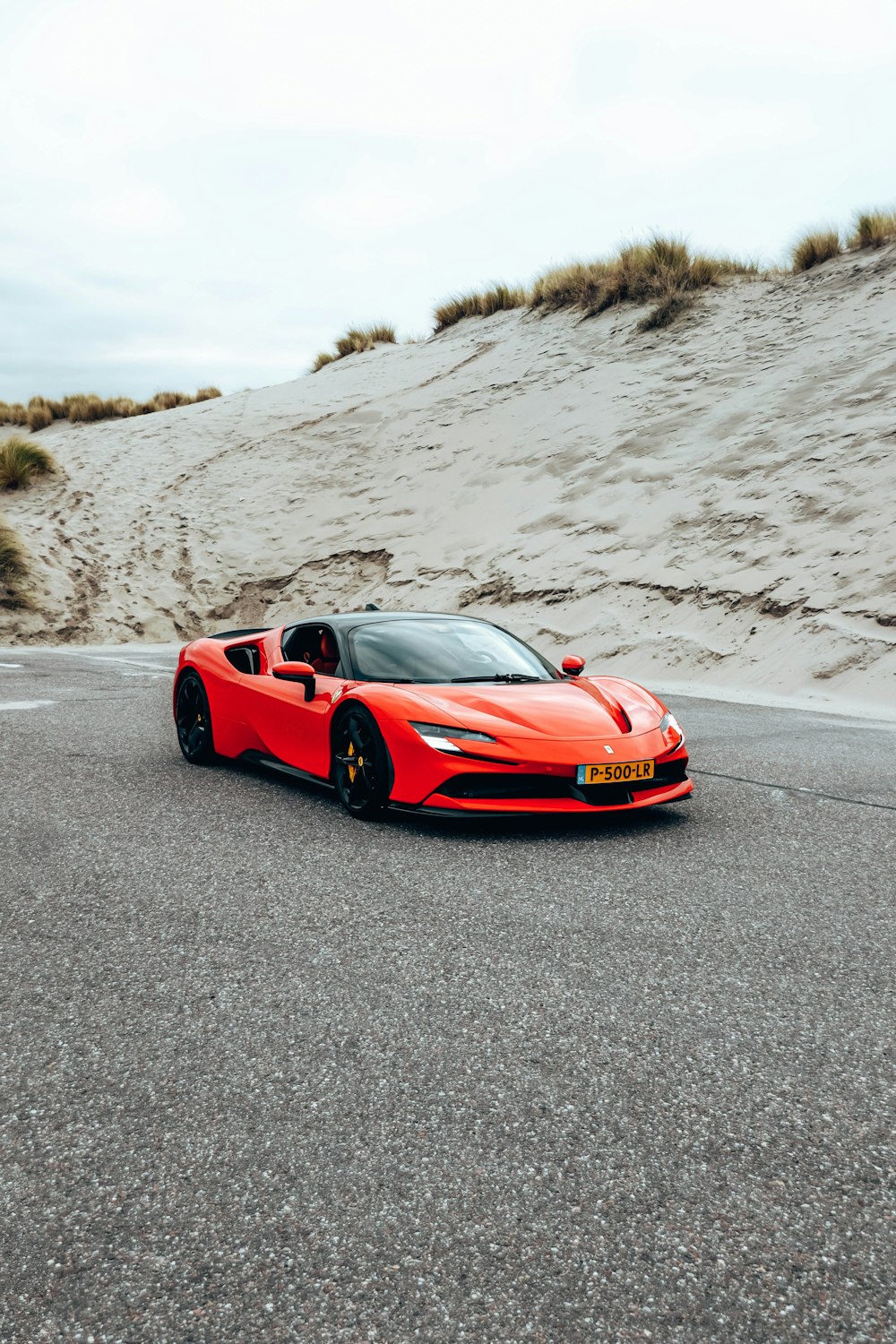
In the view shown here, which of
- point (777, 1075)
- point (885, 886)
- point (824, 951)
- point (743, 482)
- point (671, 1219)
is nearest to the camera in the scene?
point (671, 1219)

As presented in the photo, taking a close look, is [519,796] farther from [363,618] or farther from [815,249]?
[815,249]

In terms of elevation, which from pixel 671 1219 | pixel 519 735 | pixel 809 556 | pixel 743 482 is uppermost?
pixel 743 482

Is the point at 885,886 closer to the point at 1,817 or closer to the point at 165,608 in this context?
the point at 1,817

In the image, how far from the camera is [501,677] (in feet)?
20.2

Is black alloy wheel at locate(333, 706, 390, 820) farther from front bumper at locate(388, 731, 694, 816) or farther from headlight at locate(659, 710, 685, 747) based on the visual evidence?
headlight at locate(659, 710, 685, 747)

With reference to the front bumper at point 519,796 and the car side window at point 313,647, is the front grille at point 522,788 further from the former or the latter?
the car side window at point 313,647

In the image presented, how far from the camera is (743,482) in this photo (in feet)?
54.4

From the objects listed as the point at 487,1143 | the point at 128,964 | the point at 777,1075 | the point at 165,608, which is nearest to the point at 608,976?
the point at 777,1075

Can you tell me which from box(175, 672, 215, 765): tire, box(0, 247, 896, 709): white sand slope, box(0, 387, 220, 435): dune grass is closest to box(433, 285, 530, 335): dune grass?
box(0, 247, 896, 709): white sand slope

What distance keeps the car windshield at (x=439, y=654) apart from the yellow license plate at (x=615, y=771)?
1.04 m

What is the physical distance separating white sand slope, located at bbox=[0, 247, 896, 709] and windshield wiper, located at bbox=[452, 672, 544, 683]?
6.08m

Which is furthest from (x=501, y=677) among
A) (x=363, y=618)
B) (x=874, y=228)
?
(x=874, y=228)

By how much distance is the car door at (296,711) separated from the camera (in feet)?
19.7

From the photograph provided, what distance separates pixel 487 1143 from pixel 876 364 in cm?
1717
